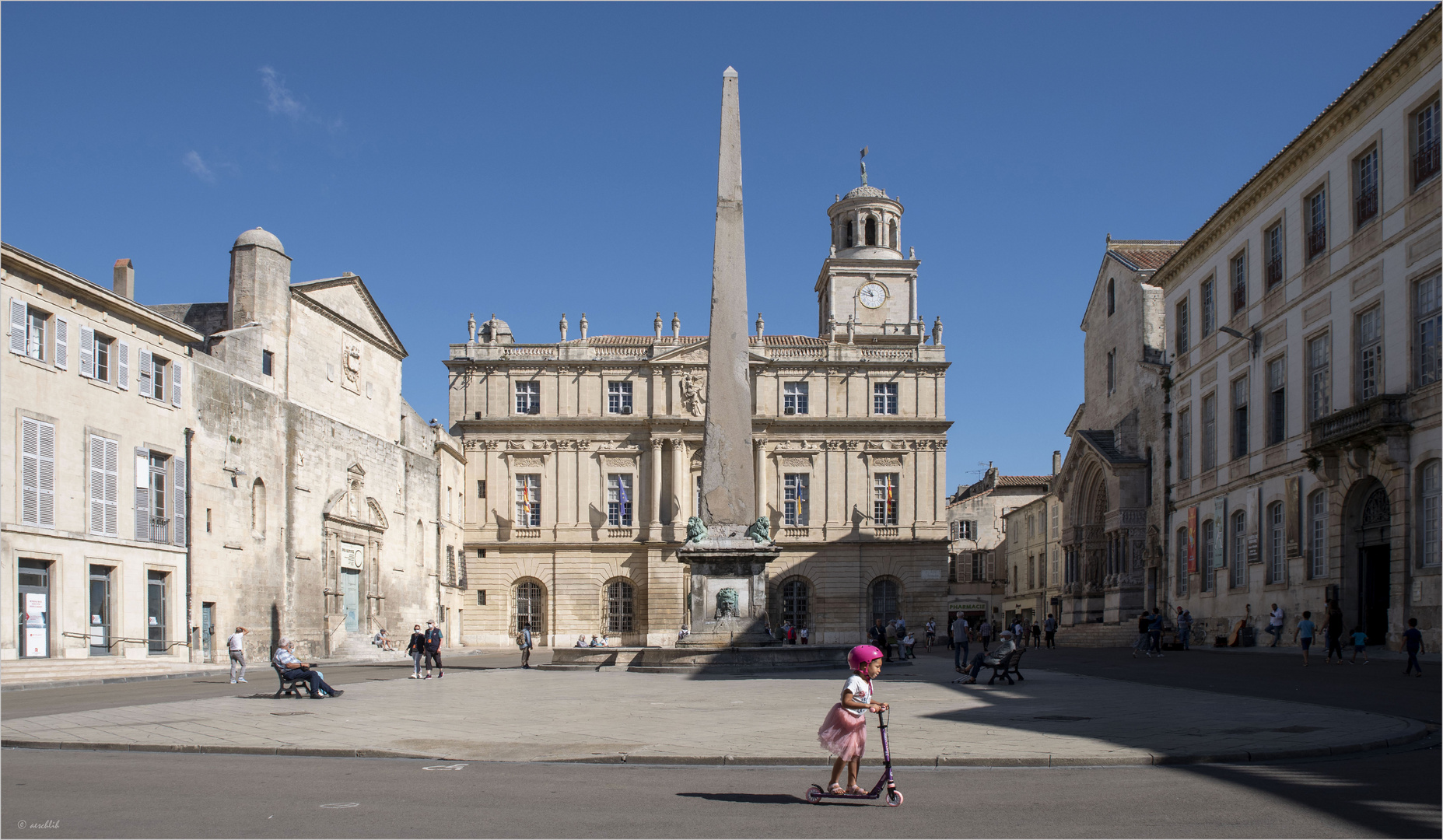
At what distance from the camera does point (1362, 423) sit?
27.2 meters

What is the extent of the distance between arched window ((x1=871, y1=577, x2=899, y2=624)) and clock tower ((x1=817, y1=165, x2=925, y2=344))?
11.7 meters

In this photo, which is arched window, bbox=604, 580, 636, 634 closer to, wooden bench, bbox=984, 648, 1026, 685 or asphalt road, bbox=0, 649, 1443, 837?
wooden bench, bbox=984, 648, 1026, 685

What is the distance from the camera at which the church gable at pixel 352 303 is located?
41.6 meters

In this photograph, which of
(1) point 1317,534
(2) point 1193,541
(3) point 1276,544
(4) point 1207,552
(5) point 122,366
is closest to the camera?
(1) point 1317,534

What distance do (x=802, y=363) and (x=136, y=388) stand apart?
34633mm

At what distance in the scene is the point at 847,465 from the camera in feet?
201

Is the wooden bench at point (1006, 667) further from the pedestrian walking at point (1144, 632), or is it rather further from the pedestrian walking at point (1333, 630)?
the pedestrian walking at point (1144, 632)

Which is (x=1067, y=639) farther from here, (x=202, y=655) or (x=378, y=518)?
(x=202, y=655)

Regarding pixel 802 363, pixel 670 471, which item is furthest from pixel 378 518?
pixel 802 363

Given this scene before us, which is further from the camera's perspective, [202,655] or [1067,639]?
[1067,639]

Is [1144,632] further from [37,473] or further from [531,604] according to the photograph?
[531,604]

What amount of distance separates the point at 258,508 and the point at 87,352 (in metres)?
8.62

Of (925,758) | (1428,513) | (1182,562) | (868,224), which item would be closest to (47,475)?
(925,758)

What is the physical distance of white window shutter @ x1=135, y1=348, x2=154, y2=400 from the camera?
3161 cm
